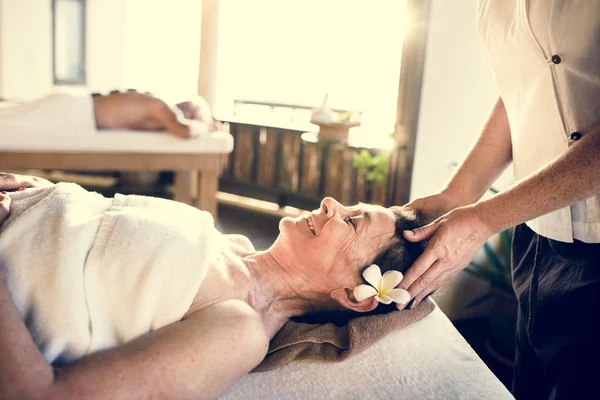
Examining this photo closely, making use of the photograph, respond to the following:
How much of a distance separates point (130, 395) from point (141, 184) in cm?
372

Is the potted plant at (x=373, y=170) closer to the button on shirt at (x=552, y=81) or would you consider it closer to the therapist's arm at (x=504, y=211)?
the button on shirt at (x=552, y=81)

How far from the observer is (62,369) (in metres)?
0.88

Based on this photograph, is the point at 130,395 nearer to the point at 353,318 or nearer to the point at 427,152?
the point at 353,318

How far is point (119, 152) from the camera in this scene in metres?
2.97

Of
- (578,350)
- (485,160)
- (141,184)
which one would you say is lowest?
(141,184)

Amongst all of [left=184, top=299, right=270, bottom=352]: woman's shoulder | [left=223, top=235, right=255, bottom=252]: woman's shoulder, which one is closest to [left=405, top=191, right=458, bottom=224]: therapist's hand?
[left=223, top=235, right=255, bottom=252]: woman's shoulder

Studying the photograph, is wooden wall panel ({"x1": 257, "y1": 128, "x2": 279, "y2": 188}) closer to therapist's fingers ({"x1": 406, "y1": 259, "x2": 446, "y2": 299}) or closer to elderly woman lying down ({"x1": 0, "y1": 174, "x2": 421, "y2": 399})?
elderly woman lying down ({"x1": 0, "y1": 174, "x2": 421, "y2": 399})

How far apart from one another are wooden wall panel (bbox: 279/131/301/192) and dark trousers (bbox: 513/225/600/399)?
11.6 ft

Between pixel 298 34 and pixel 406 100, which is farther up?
pixel 298 34

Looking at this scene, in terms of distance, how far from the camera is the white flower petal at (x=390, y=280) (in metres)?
1.19

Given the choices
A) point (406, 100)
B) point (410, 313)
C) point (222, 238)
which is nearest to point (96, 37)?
point (406, 100)

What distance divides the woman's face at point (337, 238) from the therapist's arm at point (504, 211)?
131mm

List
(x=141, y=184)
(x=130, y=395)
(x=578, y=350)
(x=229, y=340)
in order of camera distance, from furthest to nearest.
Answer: (x=141, y=184)
(x=578, y=350)
(x=229, y=340)
(x=130, y=395)

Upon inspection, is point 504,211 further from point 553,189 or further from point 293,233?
point 293,233
